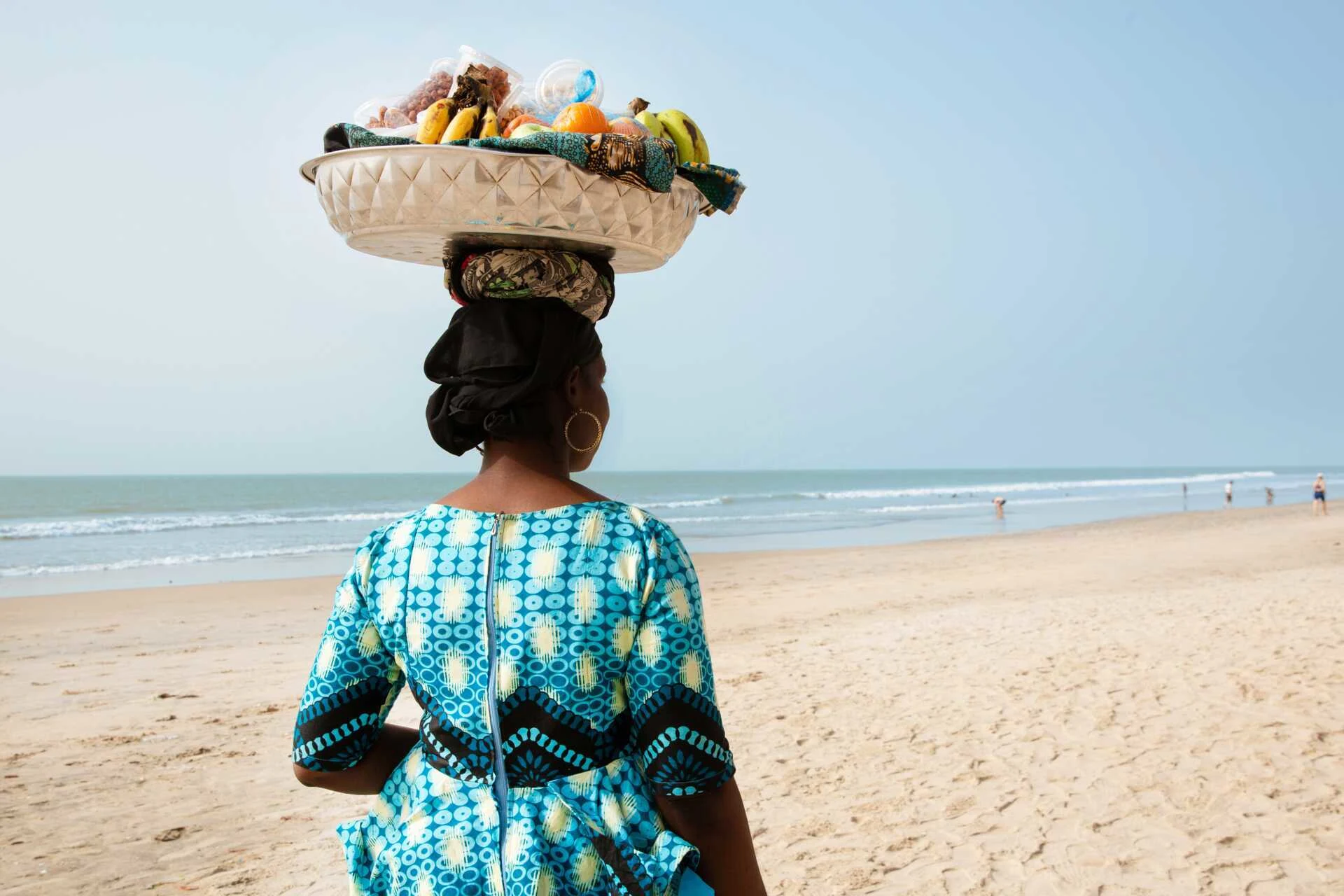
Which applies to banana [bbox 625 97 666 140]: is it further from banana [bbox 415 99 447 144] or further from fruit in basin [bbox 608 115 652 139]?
banana [bbox 415 99 447 144]

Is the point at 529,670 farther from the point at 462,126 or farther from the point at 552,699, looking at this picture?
the point at 462,126

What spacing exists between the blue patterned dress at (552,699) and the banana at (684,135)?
0.64m

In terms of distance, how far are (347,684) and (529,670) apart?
13.6 inches

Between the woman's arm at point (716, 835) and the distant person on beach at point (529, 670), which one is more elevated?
the distant person on beach at point (529, 670)

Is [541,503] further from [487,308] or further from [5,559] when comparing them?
[5,559]

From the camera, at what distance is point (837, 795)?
5.48 meters

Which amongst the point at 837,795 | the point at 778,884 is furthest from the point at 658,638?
the point at 837,795

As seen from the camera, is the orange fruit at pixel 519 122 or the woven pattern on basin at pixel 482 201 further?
the orange fruit at pixel 519 122

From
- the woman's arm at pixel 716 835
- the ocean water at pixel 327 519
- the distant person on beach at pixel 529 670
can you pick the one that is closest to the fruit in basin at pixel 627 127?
the distant person on beach at pixel 529 670

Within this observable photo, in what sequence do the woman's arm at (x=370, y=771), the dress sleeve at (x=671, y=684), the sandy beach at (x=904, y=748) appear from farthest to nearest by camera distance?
the sandy beach at (x=904, y=748) < the woman's arm at (x=370, y=771) < the dress sleeve at (x=671, y=684)

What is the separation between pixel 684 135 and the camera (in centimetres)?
171

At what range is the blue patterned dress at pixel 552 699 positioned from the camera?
4.67 ft

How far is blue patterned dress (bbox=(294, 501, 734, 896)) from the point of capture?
1425 mm

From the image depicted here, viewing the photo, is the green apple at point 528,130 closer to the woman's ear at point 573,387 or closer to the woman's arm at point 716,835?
the woman's ear at point 573,387
